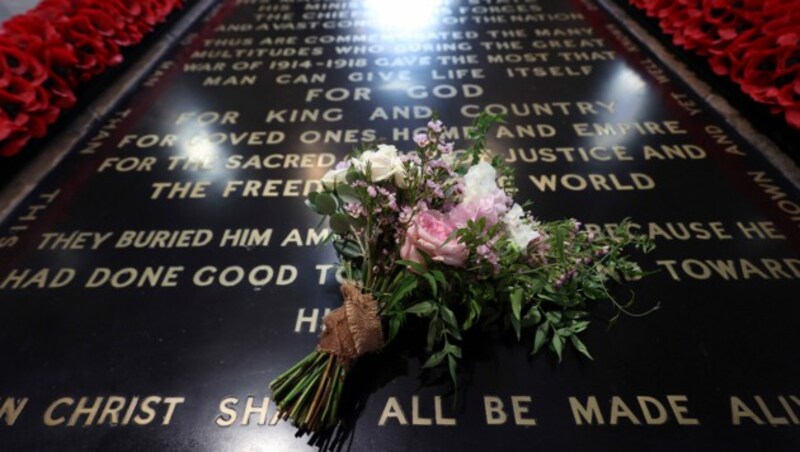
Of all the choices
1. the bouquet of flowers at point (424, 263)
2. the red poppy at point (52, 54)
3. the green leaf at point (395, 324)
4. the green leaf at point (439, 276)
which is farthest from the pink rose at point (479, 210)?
the red poppy at point (52, 54)

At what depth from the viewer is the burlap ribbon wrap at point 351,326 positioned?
5.46 feet

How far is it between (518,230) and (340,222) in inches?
26.6

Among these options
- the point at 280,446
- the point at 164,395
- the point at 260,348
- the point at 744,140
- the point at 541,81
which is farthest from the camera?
the point at 541,81

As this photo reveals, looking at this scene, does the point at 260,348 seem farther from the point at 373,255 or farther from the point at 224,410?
the point at 373,255

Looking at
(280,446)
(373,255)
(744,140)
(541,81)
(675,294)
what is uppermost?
(541,81)

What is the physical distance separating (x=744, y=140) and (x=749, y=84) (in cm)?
42

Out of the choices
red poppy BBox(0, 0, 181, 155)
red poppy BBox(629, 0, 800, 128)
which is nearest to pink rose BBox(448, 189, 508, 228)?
red poppy BBox(629, 0, 800, 128)

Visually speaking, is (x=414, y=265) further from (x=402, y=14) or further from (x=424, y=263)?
(x=402, y=14)

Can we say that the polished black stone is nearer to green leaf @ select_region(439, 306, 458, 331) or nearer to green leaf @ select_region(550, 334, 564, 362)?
Answer: green leaf @ select_region(550, 334, 564, 362)


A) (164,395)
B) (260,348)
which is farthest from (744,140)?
(164,395)

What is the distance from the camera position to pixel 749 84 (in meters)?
3.16

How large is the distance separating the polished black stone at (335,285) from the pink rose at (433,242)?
493 millimetres

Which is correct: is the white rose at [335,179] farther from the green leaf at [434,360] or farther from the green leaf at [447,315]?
the green leaf at [434,360]

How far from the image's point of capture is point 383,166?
171 cm
